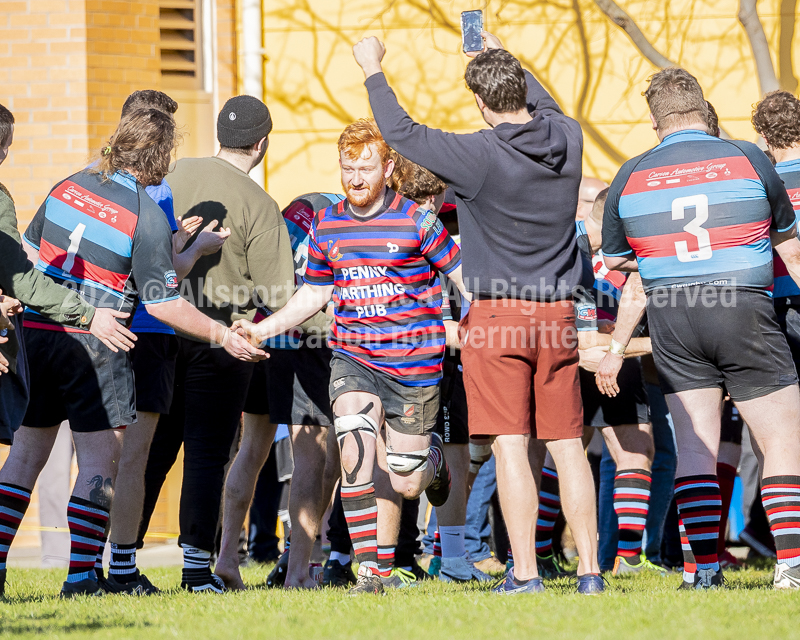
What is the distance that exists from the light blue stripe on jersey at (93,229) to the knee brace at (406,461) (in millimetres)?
1583

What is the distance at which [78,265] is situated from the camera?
475 centimetres

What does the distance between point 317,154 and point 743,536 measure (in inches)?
193

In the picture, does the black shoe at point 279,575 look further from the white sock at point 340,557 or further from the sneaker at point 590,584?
the sneaker at point 590,584

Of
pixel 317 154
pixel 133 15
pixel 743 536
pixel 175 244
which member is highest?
pixel 133 15

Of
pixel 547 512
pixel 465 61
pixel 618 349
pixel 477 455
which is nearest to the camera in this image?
pixel 618 349

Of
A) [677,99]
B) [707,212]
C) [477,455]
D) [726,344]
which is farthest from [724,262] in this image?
[477,455]

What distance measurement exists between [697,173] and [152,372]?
9.47 ft

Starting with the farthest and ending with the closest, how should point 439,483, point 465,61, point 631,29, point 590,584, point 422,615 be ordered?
1. point 465,61
2. point 631,29
3. point 439,483
4. point 590,584
5. point 422,615

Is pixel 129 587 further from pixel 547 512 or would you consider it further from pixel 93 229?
pixel 547 512

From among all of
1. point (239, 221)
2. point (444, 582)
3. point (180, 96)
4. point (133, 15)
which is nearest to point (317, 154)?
point (180, 96)

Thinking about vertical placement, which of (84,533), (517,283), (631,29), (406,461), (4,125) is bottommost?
(84,533)

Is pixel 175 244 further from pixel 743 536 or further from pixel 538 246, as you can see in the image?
pixel 743 536

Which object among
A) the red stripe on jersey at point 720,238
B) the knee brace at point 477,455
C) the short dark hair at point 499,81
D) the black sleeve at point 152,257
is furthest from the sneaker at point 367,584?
the short dark hair at point 499,81

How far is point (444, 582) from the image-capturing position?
225 inches
